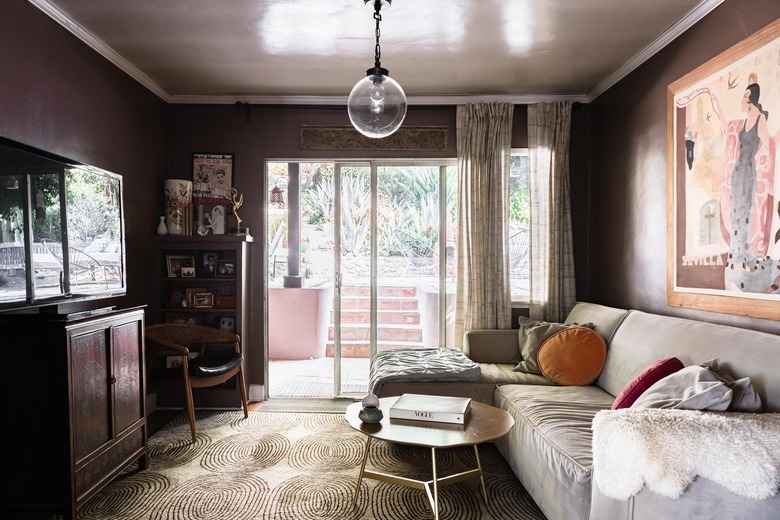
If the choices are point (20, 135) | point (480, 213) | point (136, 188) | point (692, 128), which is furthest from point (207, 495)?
point (692, 128)

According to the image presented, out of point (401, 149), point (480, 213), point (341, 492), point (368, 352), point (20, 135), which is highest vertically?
point (401, 149)

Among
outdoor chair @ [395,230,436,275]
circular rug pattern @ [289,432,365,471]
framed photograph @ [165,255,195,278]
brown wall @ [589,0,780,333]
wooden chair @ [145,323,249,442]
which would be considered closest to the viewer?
brown wall @ [589,0,780,333]

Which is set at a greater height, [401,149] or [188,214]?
[401,149]

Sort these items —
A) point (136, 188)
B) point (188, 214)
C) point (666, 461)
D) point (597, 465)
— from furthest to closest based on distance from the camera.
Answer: point (188, 214)
point (136, 188)
point (597, 465)
point (666, 461)

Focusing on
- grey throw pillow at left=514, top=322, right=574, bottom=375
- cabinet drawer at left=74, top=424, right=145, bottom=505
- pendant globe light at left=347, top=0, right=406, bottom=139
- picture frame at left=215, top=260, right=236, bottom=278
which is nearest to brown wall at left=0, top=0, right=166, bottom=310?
picture frame at left=215, top=260, right=236, bottom=278

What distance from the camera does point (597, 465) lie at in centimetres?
170

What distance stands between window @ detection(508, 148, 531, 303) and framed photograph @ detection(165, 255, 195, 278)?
285 centimetres

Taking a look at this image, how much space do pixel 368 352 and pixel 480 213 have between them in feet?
5.48

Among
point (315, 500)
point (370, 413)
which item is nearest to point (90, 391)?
point (315, 500)

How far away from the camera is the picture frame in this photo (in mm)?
4062

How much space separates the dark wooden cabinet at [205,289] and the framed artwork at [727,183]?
321cm

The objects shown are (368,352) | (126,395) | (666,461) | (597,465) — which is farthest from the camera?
(368,352)

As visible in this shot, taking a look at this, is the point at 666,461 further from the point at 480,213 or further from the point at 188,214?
the point at 188,214

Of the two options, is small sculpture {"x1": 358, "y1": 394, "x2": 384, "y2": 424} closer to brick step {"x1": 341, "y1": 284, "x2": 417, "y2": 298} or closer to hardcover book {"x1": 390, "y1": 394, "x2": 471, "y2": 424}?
hardcover book {"x1": 390, "y1": 394, "x2": 471, "y2": 424}
